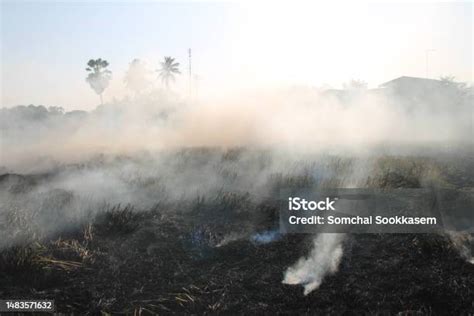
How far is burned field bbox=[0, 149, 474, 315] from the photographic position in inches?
233

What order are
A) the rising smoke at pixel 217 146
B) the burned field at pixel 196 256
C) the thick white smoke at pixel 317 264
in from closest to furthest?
1. the burned field at pixel 196 256
2. the thick white smoke at pixel 317 264
3. the rising smoke at pixel 217 146

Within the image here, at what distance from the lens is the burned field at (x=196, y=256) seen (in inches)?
233

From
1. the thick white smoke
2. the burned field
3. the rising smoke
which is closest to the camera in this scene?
the burned field

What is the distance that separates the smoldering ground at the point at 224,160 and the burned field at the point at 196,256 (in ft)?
Answer: 0.23

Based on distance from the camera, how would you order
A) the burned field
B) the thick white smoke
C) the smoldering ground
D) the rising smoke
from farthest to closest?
1. the rising smoke
2. the smoldering ground
3. the thick white smoke
4. the burned field

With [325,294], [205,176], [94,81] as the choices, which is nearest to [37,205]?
[205,176]

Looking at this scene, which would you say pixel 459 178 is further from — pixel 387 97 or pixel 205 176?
pixel 387 97

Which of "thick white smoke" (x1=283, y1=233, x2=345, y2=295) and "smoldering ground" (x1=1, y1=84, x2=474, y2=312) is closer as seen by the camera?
"thick white smoke" (x1=283, y1=233, x2=345, y2=295)

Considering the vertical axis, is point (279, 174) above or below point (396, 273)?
above

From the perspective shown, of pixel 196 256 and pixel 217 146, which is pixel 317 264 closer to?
pixel 196 256

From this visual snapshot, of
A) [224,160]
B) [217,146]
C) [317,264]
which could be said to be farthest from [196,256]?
[217,146]

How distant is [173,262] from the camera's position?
7031mm

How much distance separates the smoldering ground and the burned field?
7 cm

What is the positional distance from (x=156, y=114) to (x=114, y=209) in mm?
11212
